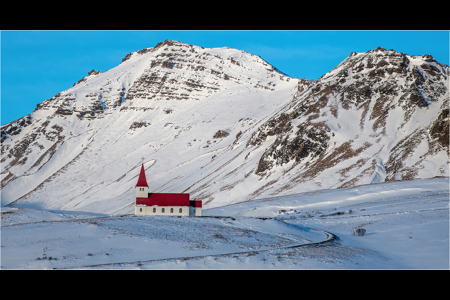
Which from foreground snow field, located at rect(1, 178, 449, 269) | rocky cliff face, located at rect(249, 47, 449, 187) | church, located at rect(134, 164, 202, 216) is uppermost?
rocky cliff face, located at rect(249, 47, 449, 187)

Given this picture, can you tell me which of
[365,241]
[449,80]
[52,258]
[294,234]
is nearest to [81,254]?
[52,258]

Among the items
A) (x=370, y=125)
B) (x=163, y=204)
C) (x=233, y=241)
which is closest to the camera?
(x=233, y=241)

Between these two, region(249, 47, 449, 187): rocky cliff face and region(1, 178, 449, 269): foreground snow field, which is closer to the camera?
region(1, 178, 449, 269): foreground snow field

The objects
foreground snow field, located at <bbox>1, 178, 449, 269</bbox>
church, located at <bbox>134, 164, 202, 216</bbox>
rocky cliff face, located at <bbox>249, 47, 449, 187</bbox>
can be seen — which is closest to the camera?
foreground snow field, located at <bbox>1, 178, 449, 269</bbox>

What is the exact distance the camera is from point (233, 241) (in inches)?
1843

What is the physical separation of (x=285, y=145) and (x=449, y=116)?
149 ft

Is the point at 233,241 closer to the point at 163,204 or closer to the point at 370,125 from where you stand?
the point at 163,204

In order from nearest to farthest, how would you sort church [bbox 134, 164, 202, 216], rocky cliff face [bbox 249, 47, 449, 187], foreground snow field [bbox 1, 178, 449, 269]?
foreground snow field [bbox 1, 178, 449, 269]
church [bbox 134, 164, 202, 216]
rocky cliff face [bbox 249, 47, 449, 187]

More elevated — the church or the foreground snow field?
the church

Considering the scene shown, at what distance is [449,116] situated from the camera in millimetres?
138500

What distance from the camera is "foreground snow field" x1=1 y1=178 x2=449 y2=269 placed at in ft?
123

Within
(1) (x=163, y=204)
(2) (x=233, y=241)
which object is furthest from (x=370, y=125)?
(2) (x=233, y=241)

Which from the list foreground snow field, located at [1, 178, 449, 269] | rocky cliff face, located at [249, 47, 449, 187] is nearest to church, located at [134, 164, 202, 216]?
foreground snow field, located at [1, 178, 449, 269]

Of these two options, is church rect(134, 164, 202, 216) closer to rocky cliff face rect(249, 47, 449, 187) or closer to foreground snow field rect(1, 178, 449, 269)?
foreground snow field rect(1, 178, 449, 269)
